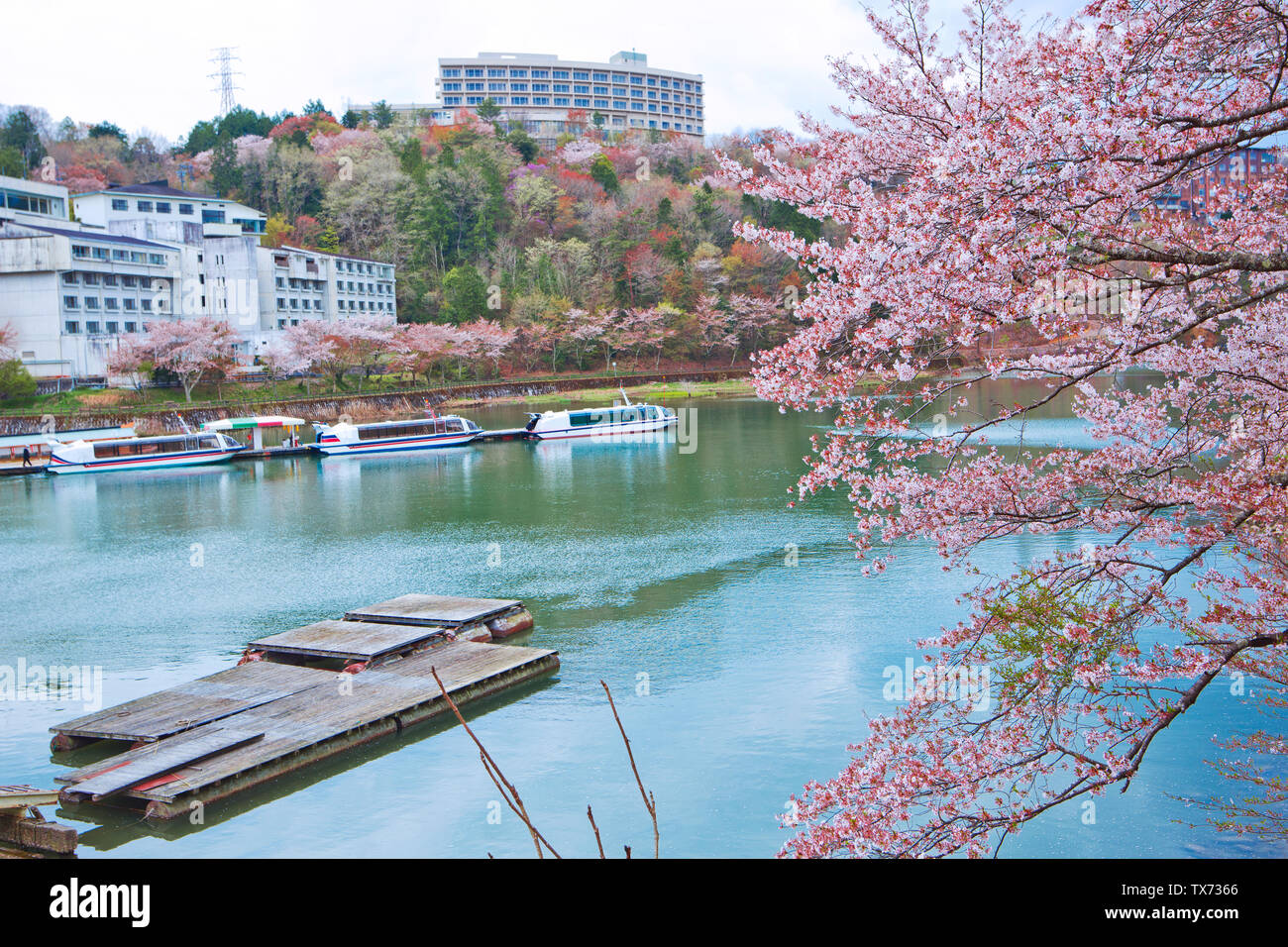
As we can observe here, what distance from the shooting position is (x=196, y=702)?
10188 mm

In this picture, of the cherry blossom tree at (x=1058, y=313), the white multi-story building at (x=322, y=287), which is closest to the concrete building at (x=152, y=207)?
the white multi-story building at (x=322, y=287)

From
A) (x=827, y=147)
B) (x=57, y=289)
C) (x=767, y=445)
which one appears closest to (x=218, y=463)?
(x=57, y=289)

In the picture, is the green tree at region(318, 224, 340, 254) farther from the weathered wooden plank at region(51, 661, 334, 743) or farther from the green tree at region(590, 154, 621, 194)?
the weathered wooden plank at region(51, 661, 334, 743)

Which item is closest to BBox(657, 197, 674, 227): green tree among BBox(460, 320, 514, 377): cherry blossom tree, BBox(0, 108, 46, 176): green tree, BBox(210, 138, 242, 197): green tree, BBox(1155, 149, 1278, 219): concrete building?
BBox(460, 320, 514, 377): cherry blossom tree

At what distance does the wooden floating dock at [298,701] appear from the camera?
27.5 ft

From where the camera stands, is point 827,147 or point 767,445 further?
point 767,445

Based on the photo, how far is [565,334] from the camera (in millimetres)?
58156

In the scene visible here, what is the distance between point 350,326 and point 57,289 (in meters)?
13.5

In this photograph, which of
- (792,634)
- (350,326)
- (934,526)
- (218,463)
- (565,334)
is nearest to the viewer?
(934,526)

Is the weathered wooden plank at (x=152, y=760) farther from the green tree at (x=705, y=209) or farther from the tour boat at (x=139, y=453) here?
the green tree at (x=705, y=209)

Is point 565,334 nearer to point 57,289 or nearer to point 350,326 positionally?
point 350,326

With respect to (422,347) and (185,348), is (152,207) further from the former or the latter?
(422,347)

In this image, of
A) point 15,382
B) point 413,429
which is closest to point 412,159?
point 15,382

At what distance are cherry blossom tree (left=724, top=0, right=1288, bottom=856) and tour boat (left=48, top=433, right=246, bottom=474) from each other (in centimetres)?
3216
